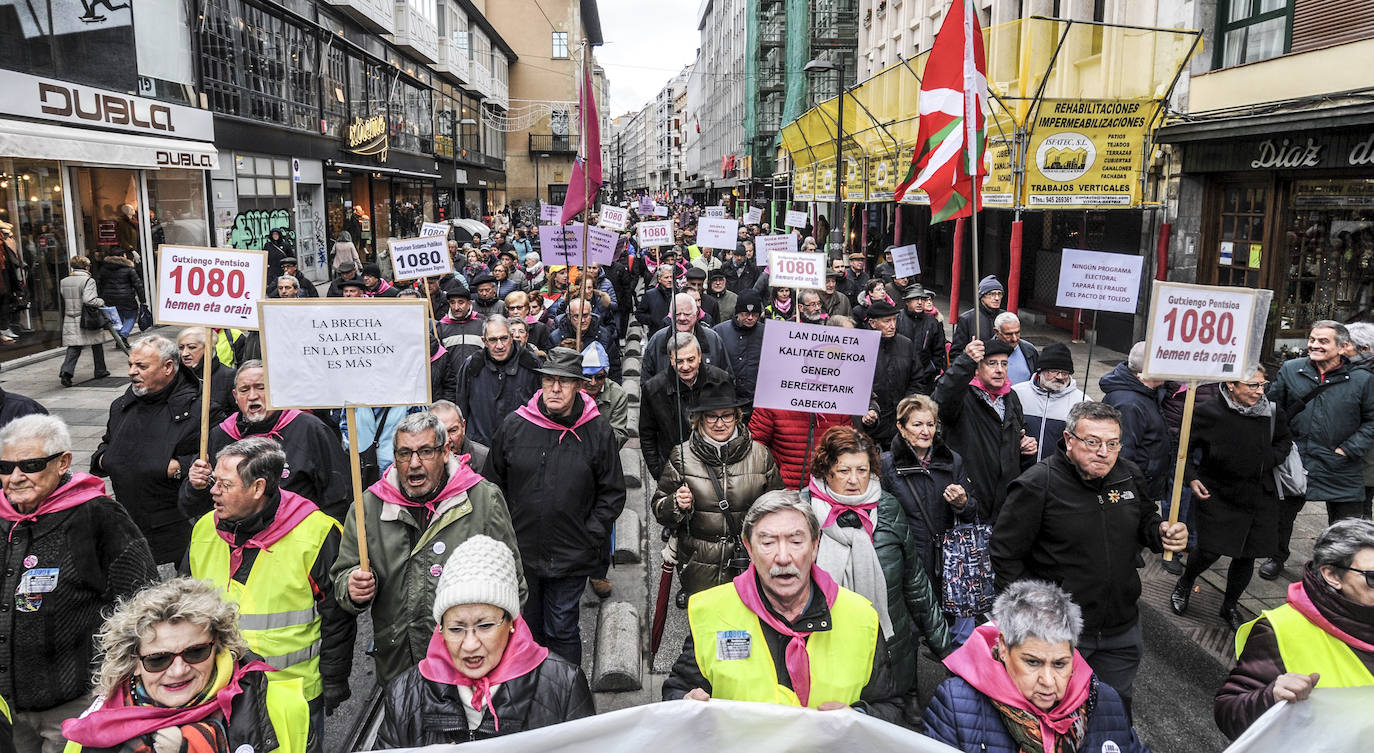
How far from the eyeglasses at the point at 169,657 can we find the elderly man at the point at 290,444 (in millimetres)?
2188

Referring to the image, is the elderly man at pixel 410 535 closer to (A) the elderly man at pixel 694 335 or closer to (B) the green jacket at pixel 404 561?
(B) the green jacket at pixel 404 561

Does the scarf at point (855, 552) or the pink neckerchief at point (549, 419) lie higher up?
the pink neckerchief at point (549, 419)

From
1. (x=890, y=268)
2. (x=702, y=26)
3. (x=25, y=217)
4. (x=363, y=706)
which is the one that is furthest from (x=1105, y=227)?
(x=702, y=26)

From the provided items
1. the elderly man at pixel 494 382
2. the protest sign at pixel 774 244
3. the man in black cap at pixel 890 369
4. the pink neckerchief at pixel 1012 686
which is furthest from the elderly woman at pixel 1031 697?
the protest sign at pixel 774 244

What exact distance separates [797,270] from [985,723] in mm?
6355

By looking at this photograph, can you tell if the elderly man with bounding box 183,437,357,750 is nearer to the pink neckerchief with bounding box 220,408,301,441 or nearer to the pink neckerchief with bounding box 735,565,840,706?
the pink neckerchief with bounding box 220,408,301,441

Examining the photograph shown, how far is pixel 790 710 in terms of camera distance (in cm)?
257

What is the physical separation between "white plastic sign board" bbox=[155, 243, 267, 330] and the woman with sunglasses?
11.0 ft

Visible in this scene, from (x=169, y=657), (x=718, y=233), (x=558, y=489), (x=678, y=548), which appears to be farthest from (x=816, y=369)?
(x=718, y=233)

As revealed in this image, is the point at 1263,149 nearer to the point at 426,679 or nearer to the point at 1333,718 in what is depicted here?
the point at 1333,718

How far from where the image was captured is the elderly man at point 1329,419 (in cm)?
621

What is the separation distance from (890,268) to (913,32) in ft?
52.6

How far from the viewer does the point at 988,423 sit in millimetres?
5762

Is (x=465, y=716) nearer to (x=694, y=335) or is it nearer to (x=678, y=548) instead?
(x=678, y=548)
